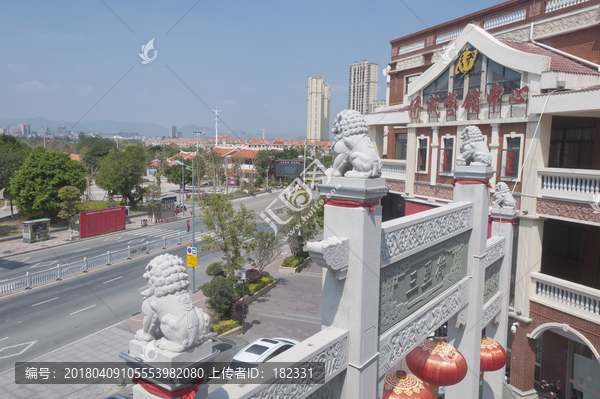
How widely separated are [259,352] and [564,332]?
9020mm

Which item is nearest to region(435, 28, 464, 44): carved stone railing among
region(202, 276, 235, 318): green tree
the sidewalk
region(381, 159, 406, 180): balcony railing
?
region(381, 159, 406, 180): balcony railing

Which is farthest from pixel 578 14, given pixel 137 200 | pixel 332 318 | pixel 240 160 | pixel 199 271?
pixel 240 160

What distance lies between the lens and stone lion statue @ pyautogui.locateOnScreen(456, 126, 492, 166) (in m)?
7.88

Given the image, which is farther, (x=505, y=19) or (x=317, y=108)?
(x=317, y=108)

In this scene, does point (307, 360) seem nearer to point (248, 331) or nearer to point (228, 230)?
point (248, 331)

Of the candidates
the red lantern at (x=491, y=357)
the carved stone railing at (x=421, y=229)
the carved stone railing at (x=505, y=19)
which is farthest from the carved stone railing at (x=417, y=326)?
the carved stone railing at (x=505, y=19)

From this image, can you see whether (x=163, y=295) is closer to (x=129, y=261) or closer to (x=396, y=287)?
(x=396, y=287)

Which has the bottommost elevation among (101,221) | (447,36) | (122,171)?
(101,221)

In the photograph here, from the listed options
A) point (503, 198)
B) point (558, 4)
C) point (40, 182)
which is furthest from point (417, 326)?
point (40, 182)

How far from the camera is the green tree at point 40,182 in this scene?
34500 mm

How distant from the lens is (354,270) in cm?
445

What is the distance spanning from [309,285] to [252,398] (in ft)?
61.6

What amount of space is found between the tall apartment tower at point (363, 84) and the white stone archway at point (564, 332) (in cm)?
8485

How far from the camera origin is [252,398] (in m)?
3.68
